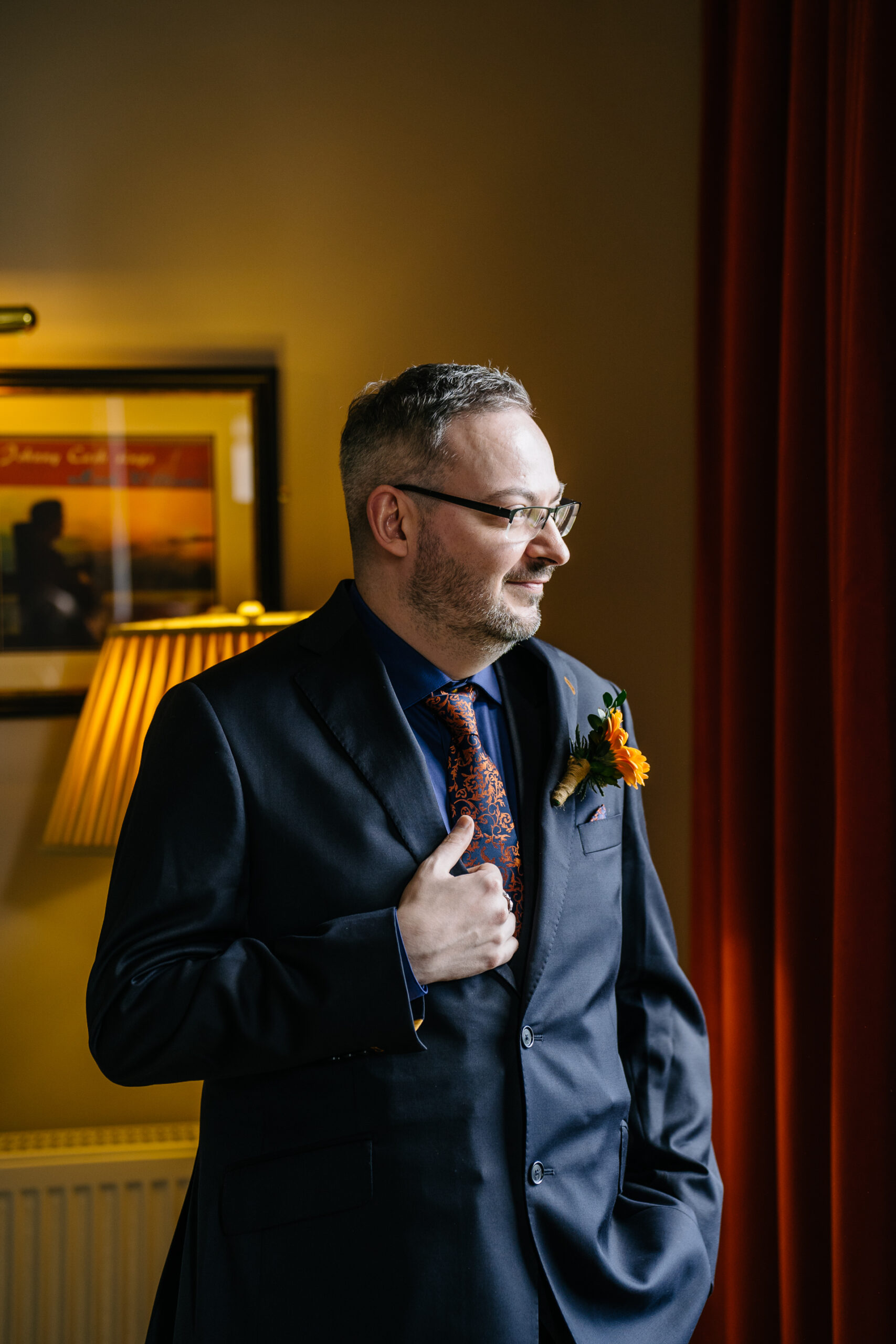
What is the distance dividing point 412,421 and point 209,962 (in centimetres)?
70

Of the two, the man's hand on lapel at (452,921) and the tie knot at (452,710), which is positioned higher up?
the tie knot at (452,710)

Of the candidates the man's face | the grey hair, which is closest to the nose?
the man's face

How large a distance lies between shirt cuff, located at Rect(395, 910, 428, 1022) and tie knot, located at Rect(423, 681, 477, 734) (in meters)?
0.26

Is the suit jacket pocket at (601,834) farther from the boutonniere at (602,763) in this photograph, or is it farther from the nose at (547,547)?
the nose at (547,547)

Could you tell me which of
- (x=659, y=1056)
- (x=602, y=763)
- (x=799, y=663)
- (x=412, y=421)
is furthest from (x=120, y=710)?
(x=799, y=663)

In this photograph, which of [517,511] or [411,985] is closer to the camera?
[411,985]

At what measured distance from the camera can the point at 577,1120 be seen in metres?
1.12

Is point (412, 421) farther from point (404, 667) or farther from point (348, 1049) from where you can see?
point (348, 1049)

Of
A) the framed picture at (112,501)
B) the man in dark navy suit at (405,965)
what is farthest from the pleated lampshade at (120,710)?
the man in dark navy suit at (405,965)

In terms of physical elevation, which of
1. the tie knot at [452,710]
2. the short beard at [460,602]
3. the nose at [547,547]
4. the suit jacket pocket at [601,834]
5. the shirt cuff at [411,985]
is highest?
the nose at [547,547]

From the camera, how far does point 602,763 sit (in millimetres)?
1207

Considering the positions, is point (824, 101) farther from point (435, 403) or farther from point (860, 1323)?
point (860, 1323)

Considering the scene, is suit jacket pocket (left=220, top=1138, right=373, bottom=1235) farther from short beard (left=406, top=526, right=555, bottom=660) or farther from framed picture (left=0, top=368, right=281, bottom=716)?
framed picture (left=0, top=368, right=281, bottom=716)

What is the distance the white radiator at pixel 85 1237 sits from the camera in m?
1.76
